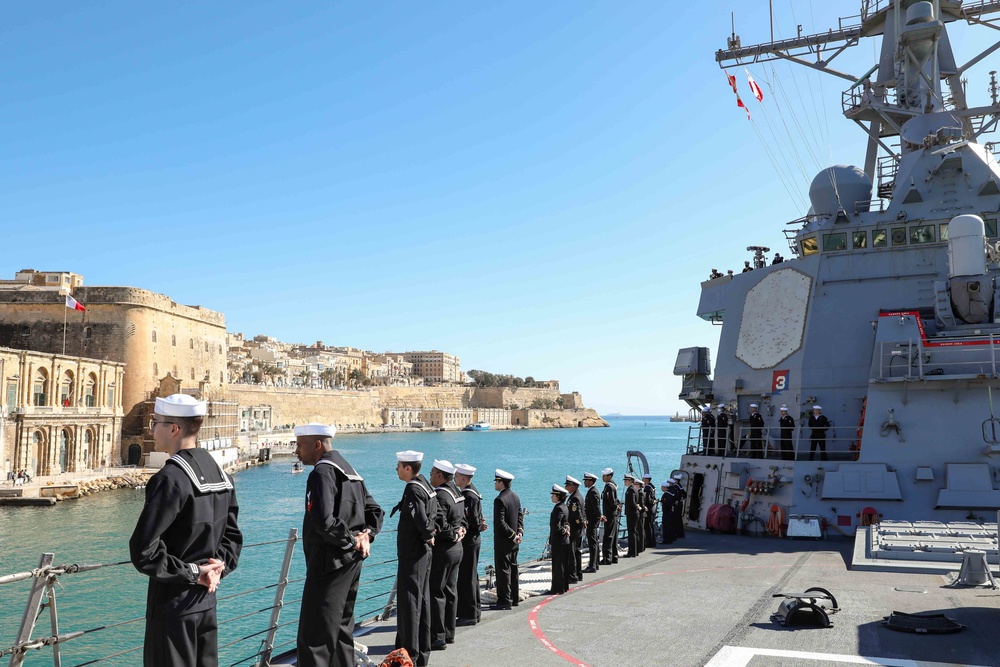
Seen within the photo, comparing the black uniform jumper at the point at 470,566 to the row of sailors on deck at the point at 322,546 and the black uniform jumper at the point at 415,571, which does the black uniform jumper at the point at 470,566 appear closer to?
the row of sailors on deck at the point at 322,546

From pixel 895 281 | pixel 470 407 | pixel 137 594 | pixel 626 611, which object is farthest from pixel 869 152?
pixel 470 407

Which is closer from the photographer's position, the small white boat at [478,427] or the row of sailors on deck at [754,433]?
the row of sailors on deck at [754,433]

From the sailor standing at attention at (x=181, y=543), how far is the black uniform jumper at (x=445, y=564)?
307 centimetres

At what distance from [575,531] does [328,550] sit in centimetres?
571

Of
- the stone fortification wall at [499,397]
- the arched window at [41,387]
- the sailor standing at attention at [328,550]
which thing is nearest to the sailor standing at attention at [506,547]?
the sailor standing at attention at [328,550]

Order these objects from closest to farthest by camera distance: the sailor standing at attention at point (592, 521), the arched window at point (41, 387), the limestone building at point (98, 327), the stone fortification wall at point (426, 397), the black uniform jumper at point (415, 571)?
the black uniform jumper at point (415, 571) → the sailor standing at attention at point (592, 521) → the arched window at point (41, 387) → the limestone building at point (98, 327) → the stone fortification wall at point (426, 397)

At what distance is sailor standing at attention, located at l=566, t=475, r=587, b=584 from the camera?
10023 mm

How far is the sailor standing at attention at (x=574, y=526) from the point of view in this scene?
32.9 feet

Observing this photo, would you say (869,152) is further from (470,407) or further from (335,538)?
(470,407)

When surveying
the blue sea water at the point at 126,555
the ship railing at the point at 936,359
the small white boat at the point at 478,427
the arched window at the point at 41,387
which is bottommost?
the small white boat at the point at 478,427

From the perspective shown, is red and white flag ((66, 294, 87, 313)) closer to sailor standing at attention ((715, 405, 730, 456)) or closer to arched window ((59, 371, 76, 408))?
arched window ((59, 371, 76, 408))

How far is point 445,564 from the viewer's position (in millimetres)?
6863

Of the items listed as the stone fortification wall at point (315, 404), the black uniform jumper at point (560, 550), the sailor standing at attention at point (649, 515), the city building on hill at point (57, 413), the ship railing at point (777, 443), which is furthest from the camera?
the stone fortification wall at point (315, 404)

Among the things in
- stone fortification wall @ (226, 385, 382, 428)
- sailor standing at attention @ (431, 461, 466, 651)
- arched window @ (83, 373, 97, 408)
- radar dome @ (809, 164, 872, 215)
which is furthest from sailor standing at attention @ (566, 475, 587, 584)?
stone fortification wall @ (226, 385, 382, 428)
